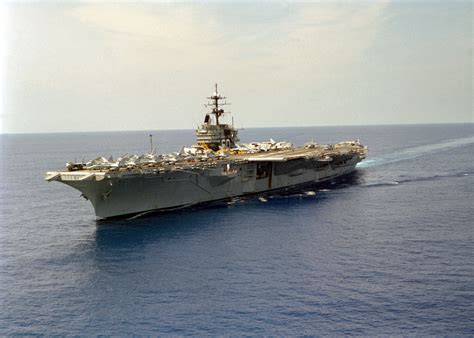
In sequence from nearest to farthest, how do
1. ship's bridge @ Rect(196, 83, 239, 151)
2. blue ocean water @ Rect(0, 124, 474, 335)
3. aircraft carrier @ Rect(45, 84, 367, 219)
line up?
blue ocean water @ Rect(0, 124, 474, 335) → aircraft carrier @ Rect(45, 84, 367, 219) → ship's bridge @ Rect(196, 83, 239, 151)

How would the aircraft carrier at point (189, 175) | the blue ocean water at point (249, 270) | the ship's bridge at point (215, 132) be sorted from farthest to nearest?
the ship's bridge at point (215, 132) → the aircraft carrier at point (189, 175) → the blue ocean water at point (249, 270)

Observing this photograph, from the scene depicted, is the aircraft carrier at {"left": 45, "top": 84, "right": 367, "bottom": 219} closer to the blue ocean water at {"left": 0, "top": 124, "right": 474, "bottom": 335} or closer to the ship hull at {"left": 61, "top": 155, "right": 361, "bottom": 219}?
the ship hull at {"left": 61, "top": 155, "right": 361, "bottom": 219}

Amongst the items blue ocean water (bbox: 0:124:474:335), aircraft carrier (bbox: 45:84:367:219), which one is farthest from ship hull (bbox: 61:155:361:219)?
blue ocean water (bbox: 0:124:474:335)

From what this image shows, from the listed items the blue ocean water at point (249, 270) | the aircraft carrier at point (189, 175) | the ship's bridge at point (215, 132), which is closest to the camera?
the blue ocean water at point (249, 270)

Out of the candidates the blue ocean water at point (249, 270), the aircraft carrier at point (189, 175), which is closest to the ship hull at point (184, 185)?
the aircraft carrier at point (189, 175)

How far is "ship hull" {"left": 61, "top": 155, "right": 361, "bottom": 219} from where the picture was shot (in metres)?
27.2

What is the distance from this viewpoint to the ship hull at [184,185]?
27250 millimetres

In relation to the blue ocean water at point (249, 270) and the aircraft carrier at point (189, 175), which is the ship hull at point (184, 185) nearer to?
the aircraft carrier at point (189, 175)

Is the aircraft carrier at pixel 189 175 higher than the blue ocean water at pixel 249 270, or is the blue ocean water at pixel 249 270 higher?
the aircraft carrier at pixel 189 175

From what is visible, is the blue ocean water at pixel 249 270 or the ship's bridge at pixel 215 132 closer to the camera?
the blue ocean water at pixel 249 270

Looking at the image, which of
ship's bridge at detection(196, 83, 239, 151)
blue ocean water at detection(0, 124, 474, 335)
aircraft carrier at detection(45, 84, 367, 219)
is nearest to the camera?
blue ocean water at detection(0, 124, 474, 335)

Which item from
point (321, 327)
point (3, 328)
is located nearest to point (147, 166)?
point (3, 328)

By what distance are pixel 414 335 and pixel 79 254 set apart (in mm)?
15184

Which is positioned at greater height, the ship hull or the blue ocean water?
the ship hull
